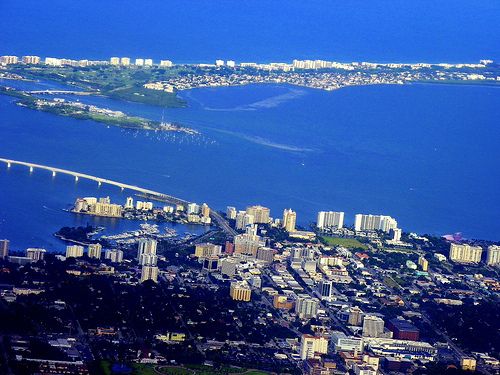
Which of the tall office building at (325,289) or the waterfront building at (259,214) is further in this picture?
the waterfront building at (259,214)

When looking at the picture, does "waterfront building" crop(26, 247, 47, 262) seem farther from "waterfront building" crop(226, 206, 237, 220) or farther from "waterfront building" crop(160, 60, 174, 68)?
"waterfront building" crop(160, 60, 174, 68)

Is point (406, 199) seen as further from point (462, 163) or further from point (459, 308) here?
point (459, 308)

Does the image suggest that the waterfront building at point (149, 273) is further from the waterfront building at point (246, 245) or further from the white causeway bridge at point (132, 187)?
the white causeway bridge at point (132, 187)

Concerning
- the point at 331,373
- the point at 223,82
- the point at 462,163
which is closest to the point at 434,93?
the point at 223,82

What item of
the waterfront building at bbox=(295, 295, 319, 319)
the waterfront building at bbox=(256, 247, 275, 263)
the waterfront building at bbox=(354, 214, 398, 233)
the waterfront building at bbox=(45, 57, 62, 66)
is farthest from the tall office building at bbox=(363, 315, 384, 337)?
the waterfront building at bbox=(45, 57, 62, 66)

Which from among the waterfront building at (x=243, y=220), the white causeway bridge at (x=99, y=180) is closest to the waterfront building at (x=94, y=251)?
the waterfront building at (x=243, y=220)

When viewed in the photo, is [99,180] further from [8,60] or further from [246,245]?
[8,60]

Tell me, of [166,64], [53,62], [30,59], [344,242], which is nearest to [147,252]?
[344,242]

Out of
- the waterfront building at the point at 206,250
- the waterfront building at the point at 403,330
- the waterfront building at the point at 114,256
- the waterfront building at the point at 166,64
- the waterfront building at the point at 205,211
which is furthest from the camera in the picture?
the waterfront building at the point at 166,64
